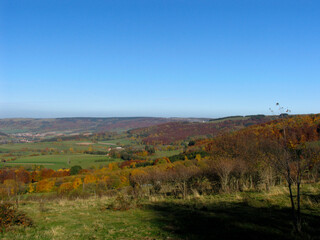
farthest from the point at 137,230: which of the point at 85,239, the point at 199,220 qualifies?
the point at 199,220

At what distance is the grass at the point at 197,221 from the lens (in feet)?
23.4

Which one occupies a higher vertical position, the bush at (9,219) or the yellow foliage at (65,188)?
the bush at (9,219)

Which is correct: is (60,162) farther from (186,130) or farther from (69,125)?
(69,125)

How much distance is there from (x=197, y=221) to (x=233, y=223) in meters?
1.45

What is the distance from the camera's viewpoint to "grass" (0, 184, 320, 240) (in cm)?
714

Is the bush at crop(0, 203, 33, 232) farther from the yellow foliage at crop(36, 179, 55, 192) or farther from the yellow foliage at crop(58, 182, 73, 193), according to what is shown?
the yellow foliage at crop(36, 179, 55, 192)

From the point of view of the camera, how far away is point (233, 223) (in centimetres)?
789

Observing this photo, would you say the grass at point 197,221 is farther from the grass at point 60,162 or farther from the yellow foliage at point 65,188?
the grass at point 60,162

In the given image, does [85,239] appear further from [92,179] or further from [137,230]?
[92,179]

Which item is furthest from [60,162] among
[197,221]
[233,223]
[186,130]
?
[186,130]

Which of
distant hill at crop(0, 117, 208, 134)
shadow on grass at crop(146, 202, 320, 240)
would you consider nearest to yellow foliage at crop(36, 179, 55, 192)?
shadow on grass at crop(146, 202, 320, 240)

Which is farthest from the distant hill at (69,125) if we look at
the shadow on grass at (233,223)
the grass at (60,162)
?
the shadow on grass at (233,223)

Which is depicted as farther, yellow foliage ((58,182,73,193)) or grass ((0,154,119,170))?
grass ((0,154,119,170))

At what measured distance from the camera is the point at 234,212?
9.64 meters
